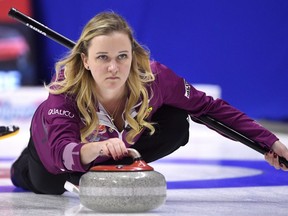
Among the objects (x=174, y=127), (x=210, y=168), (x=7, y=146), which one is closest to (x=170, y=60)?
(x=7, y=146)

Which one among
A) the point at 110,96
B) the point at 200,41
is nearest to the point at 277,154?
the point at 110,96

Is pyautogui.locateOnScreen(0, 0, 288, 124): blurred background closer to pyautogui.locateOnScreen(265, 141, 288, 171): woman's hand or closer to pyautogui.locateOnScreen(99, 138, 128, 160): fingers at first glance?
pyautogui.locateOnScreen(265, 141, 288, 171): woman's hand

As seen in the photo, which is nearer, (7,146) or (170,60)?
(7,146)

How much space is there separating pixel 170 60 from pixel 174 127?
4.69m

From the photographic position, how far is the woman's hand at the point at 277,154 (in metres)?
2.91

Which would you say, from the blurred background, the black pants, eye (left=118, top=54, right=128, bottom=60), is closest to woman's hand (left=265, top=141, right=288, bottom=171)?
the black pants

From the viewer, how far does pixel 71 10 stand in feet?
26.8

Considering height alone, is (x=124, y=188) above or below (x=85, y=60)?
below

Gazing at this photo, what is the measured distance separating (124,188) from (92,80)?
547 mm

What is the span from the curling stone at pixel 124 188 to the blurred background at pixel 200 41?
16.3 ft

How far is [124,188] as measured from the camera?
7.82ft

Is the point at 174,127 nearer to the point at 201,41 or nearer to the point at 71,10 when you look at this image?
the point at 201,41

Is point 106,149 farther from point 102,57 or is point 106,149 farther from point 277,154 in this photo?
point 277,154

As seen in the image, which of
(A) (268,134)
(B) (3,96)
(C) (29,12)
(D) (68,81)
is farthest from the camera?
(C) (29,12)
